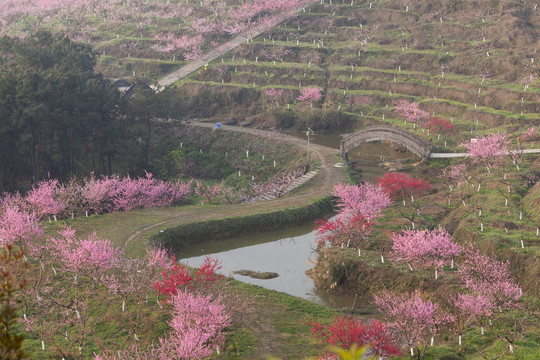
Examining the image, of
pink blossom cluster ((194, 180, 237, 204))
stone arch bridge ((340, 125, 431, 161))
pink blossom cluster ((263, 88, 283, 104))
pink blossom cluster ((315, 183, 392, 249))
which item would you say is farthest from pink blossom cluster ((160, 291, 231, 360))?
pink blossom cluster ((263, 88, 283, 104))

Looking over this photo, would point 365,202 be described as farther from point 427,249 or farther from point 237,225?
point 237,225

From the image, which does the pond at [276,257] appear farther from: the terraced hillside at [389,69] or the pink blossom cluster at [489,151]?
the terraced hillside at [389,69]

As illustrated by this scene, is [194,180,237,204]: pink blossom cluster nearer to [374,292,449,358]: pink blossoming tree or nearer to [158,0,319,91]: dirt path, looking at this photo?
[374,292,449,358]: pink blossoming tree

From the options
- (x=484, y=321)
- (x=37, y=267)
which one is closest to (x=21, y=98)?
(x=37, y=267)

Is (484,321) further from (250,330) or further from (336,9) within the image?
(336,9)

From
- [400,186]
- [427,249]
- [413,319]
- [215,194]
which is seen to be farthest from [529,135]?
[413,319]

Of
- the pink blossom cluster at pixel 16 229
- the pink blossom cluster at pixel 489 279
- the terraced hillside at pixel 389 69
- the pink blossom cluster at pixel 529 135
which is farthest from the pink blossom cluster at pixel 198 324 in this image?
the terraced hillside at pixel 389 69
